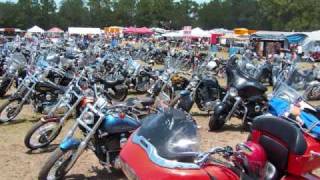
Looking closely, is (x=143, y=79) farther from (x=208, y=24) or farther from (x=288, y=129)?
(x=208, y=24)

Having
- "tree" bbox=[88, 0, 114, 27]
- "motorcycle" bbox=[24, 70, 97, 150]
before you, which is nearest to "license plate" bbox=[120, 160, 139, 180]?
"motorcycle" bbox=[24, 70, 97, 150]

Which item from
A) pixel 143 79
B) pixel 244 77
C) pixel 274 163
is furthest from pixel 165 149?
pixel 143 79

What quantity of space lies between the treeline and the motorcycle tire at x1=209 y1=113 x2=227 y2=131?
3780 inches

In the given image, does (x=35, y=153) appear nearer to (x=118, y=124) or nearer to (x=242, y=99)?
(x=118, y=124)

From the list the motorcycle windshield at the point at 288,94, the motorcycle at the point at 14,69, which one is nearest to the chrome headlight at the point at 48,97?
the motorcycle at the point at 14,69

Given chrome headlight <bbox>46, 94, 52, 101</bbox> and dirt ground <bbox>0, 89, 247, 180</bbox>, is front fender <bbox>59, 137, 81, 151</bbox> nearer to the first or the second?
dirt ground <bbox>0, 89, 247, 180</bbox>

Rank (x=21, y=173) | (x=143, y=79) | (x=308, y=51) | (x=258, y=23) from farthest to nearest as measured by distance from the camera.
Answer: (x=258, y=23), (x=308, y=51), (x=143, y=79), (x=21, y=173)

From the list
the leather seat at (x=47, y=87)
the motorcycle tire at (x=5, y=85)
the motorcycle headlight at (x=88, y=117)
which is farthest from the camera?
the motorcycle tire at (x=5, y=85)

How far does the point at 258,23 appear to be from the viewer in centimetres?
11175

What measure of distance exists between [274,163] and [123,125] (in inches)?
78.2

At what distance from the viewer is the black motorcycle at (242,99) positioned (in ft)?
26.9

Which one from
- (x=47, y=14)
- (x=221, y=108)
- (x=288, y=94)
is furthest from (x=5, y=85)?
(x=47, y=14)

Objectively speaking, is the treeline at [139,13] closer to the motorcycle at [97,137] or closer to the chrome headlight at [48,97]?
the chrome headlight at [48,97]

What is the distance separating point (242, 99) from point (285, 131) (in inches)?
162
